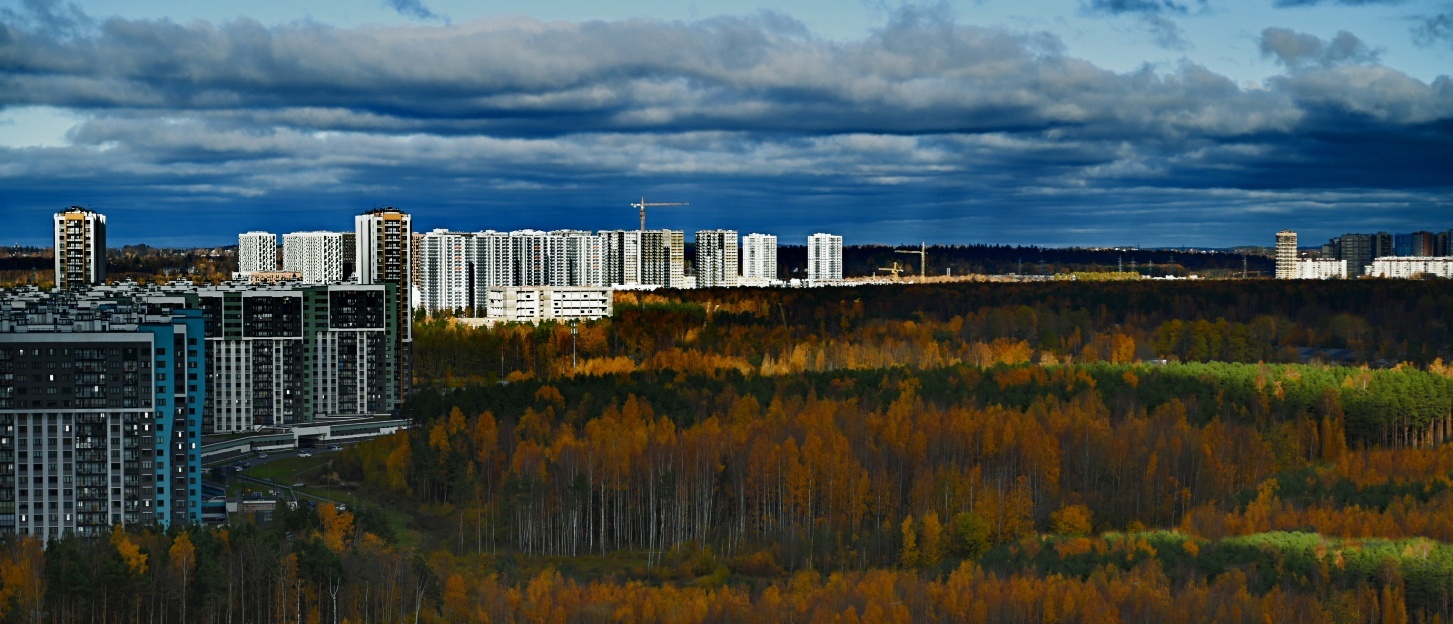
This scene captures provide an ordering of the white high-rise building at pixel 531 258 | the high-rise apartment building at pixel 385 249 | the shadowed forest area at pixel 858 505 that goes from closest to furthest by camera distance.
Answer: the shadowed forest area at pixel 858 505 → the high-rise apartment building at pixel 385 249 → the white high-rise building at pixel 531 258

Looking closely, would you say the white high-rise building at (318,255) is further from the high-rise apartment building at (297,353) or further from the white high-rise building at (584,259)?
the high-rise apartment building at (297,353)

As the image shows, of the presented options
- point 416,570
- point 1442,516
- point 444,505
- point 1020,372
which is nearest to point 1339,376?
point 1020,372

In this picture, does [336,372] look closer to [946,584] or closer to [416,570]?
[416,570]

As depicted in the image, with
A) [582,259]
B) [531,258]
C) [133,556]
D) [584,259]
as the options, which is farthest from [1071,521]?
[584,259]

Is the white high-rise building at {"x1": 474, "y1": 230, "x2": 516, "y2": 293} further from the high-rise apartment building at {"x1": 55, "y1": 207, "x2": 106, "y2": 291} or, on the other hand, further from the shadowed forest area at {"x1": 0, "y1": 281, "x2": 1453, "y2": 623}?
the shadowed forest area at {"x1": 0, "y1": 281, "x2": 1453, "y2": 623}

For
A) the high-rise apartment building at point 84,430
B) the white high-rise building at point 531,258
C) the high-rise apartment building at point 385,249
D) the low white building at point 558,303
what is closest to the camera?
the high-rise apartment building at point 84,430

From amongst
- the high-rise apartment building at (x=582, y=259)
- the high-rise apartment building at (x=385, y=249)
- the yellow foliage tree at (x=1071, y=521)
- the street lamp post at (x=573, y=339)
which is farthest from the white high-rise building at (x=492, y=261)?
the yellow foliage tree at (x=1071, y=521)
